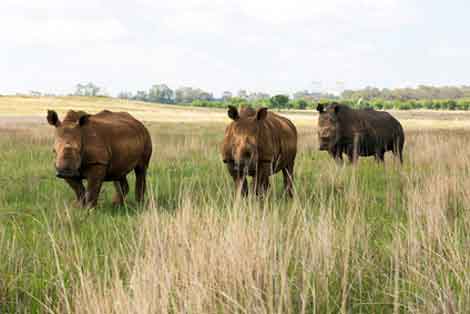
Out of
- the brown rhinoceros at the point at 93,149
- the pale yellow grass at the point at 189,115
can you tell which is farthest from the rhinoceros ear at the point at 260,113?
the pale yellow grass at the point at 189,115

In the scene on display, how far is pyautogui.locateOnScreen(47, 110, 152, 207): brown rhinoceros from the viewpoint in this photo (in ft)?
19.5

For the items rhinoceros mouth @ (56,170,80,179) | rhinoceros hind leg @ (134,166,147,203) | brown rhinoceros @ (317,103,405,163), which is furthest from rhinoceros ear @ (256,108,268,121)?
brown rhinoceros @ (317,103,405,163)

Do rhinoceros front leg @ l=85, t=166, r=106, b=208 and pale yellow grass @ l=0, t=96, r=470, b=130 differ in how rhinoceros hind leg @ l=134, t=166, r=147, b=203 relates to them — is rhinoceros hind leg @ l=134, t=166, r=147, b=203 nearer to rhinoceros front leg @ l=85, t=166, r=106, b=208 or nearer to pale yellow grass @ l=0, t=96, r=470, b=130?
rhinoceros front leg @ l=85, t=166, r=106, b=208

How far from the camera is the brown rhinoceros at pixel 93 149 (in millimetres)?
5941

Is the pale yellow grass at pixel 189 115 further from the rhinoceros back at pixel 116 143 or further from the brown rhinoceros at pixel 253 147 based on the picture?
the rhinoceros back at pixel 116 143

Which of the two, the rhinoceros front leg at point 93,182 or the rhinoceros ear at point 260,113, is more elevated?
the rhinoceros ear at point 260,113

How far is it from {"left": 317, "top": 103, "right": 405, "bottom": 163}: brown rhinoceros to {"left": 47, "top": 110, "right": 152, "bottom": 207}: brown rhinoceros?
4.53 m

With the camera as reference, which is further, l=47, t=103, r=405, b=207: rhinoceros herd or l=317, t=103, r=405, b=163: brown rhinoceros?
l=317, t=103, r=405, b=163: brown rhinoceros

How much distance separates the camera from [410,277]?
10.6 ft

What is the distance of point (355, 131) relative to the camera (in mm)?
11125

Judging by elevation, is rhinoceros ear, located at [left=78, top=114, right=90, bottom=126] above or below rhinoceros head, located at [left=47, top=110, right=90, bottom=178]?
above

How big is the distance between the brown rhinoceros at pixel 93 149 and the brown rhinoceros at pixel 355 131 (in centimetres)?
453

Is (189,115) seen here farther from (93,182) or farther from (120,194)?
(93,182)

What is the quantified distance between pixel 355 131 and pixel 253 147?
5.40 meters
